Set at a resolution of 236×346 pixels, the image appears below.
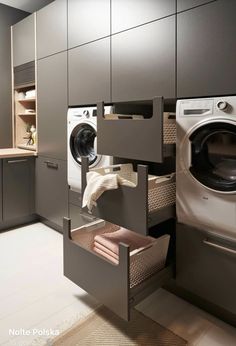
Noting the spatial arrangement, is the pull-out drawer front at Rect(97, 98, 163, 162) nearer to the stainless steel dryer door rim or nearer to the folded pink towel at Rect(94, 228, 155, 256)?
the stainless steel dryer door rim

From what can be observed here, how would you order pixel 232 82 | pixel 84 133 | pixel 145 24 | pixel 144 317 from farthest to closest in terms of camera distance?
1. pixel 84 133
2. pixel 145 24
3. pixel 144 317
4. pixel 232 82

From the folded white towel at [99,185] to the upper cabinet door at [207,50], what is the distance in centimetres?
65

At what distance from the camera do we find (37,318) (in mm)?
1699

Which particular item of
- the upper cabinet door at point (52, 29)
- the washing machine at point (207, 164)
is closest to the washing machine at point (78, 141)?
the upper cabinet door at point (52, 29)

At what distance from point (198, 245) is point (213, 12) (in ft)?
4.35

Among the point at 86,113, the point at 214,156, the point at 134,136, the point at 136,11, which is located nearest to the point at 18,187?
the point at 86,113

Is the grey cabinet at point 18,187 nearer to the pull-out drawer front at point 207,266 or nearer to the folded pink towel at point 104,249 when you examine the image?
the folded pink towel at point 104,249

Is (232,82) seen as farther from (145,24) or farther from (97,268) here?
(97,268)

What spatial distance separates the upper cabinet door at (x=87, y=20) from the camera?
7.13ft

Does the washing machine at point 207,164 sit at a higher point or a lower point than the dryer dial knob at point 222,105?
lower

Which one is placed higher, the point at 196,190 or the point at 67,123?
the point at 67,123

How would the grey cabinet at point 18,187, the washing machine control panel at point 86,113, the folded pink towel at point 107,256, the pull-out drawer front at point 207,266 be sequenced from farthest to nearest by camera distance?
the grey cabinet at point 18,187, the washing machine control panel at point 86,113, the folded pink towel at point 107,256, the pull-out drawer front at point 207,266

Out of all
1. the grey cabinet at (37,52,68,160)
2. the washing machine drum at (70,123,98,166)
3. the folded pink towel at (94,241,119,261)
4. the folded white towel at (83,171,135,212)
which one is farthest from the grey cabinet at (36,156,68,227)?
the folded white towel at (83,171,135,212)

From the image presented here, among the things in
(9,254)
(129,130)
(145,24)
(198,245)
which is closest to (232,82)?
(129,130)
